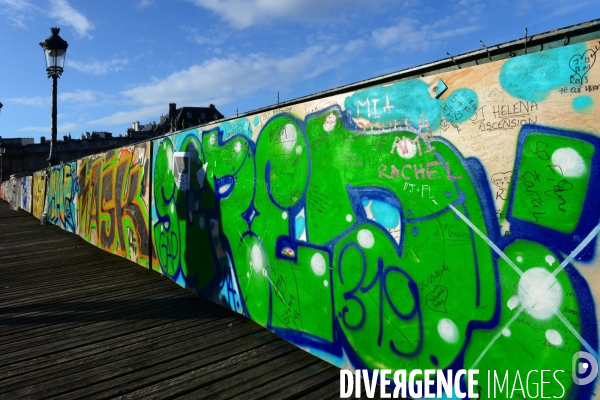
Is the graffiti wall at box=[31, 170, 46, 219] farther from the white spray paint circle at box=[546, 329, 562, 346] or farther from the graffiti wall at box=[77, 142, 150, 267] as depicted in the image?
the white spray paint circle at box=[546, 329, 562, 346]

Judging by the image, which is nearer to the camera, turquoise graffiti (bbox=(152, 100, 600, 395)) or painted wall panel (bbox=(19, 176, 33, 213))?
turquoise graffiti (bbox=(152, 100, 600, 395))

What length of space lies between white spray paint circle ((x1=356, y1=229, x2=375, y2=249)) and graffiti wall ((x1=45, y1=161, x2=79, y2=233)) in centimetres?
1000

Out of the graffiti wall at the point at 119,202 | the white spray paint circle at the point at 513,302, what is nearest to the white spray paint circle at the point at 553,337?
the white spray paint circle at the point at 513,302

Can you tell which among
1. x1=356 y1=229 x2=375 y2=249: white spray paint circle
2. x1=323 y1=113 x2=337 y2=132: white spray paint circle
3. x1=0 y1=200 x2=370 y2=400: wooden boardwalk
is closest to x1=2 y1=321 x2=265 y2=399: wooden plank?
x1=0 y1=200 x2=370 y2=400: wooden boardwalk

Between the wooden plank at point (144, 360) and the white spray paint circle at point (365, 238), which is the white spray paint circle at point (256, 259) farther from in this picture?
the white spray paint circle at point (365, 238)

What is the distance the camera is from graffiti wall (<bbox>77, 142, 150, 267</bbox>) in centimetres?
654

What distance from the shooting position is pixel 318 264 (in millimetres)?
3215

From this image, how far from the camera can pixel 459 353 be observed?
2.33 metres

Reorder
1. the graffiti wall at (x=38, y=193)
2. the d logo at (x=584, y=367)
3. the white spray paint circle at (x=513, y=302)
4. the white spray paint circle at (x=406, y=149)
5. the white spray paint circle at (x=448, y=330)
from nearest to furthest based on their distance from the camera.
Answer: the d logo at (x=584, y=367) < the white spray paint circle at (x=513, y=302) < the white spray paint circle at (x=448, y=330) < the white spray paint circle at (x=406, y=149) < the graffiti wall at (x=38, y=193)

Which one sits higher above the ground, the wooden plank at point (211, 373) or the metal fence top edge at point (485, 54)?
the metal fence top edge at point (485, 54)

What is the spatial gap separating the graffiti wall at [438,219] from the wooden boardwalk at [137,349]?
322mm

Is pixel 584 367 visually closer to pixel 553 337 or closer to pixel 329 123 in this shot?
pixel 553 337

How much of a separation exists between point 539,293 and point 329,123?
5.69 ft

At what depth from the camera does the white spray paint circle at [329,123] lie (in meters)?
3.02
